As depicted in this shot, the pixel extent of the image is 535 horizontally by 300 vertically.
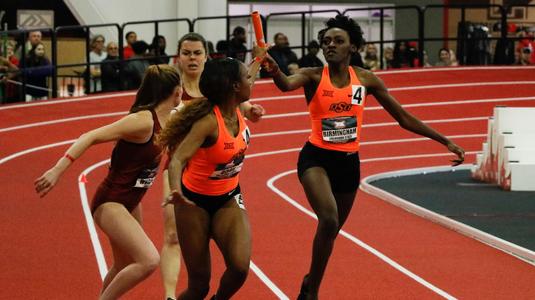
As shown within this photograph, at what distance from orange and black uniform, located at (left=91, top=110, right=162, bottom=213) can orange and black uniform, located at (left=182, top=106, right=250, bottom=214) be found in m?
0.39

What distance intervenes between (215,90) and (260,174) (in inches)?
448

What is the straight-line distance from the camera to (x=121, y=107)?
74.8ft

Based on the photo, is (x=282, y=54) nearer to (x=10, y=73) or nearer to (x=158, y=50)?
(x=158, y=50)

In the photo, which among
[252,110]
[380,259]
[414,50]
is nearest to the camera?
[252,110]

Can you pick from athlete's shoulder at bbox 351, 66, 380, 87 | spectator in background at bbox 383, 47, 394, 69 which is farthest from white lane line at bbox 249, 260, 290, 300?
spectator in background at bbox 383, 47, 394, 69

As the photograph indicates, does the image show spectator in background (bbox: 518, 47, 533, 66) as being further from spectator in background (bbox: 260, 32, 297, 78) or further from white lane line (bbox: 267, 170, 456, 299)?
white lane line (bbox: 267, 170, 456, 299)

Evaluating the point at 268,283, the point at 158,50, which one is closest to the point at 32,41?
the point at 158,50

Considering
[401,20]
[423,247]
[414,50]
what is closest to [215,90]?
[423,247]

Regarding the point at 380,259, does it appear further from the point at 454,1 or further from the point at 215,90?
the point at 454,1

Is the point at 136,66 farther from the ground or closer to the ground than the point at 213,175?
farther from the ground

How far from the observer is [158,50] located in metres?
24.0

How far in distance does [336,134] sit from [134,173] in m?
1.92

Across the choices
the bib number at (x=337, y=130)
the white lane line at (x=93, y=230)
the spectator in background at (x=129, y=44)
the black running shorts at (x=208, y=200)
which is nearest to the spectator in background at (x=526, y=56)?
the spectator in background at (x=129, y=44)

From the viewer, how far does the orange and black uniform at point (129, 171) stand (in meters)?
7.23
